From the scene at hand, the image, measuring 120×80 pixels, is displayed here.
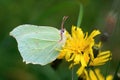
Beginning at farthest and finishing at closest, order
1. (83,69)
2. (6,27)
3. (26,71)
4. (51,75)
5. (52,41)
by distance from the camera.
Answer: (6,27) < (26,71) < (51,75) < (52,41) < (83,69)

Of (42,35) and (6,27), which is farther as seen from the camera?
(6,27)

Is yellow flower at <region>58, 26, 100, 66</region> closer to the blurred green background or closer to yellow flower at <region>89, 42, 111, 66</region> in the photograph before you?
yellow flower at <region>89, 42, 111, 66</region>

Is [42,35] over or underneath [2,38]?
over

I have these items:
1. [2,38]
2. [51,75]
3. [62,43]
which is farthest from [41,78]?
[62,43]

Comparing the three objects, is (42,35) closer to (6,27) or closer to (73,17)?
(6,27)

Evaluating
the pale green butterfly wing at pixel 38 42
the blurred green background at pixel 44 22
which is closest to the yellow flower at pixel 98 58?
the pale green butterfly wing at pixel 38 42

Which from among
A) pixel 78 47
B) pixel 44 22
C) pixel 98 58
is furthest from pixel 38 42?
pixel 44 22

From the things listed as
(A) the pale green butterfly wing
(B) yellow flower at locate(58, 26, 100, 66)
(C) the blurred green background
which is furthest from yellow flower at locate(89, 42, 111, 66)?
(C) the blurred green background
